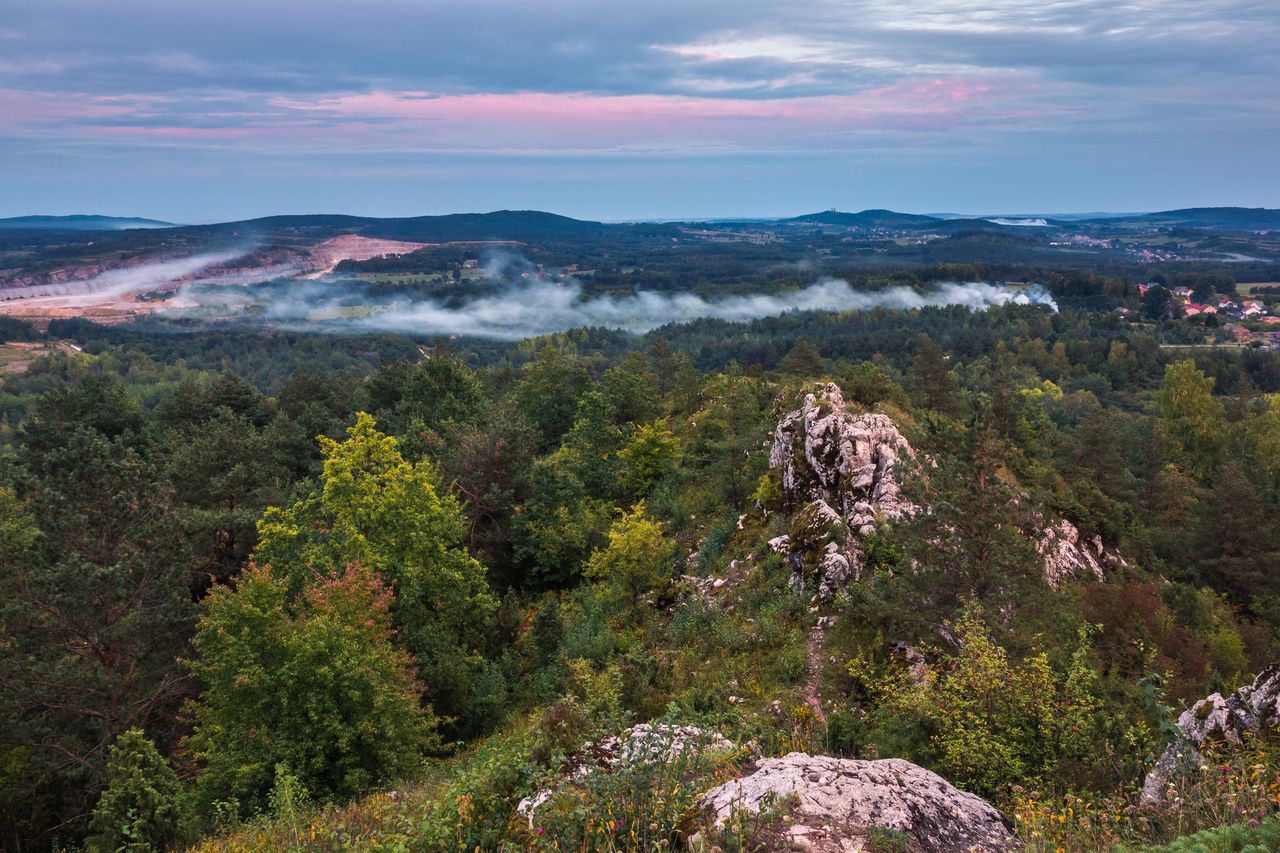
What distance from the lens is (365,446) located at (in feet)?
73.7

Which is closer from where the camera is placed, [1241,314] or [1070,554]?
[1070,554]

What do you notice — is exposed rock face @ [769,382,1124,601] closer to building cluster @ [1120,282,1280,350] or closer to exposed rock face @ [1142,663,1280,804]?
exposed rock face @ [1142,663,1280,804]

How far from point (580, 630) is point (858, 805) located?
1489cm

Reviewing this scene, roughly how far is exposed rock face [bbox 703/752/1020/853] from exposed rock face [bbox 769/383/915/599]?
9814 millimetres

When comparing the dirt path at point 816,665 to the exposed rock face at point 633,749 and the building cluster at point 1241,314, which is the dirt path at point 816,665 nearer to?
the exposed rock face at point 633,749

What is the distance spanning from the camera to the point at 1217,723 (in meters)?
8.55

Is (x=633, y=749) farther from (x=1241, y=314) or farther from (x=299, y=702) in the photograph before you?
(x=1241, y=314)

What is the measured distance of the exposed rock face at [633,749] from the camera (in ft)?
25.9

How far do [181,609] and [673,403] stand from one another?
111ft

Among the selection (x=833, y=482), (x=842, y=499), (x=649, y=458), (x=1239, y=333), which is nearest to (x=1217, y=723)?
(x=842, y=499)

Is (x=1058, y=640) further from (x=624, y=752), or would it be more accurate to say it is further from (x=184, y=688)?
(x=184, y=688)

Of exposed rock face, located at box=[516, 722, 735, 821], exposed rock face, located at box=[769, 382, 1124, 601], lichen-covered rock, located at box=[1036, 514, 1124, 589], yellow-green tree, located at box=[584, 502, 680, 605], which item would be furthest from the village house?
exposed rock face, located at box=[516, 722, 735, 821]

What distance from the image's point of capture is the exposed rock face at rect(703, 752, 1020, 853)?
22.8 ft

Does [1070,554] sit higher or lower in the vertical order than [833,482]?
lower
